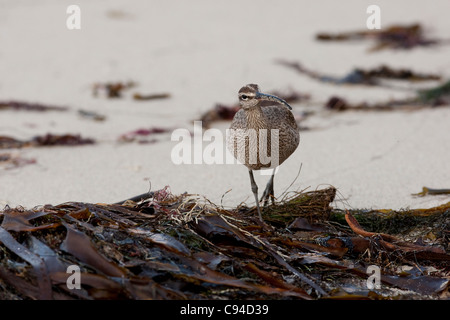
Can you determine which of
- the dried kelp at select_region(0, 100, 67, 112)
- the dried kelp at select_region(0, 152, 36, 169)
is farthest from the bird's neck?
the dried kelp at select_region(0, 100, 67, 112)

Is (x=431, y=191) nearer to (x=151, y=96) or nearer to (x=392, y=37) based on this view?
(x=151, y=96)

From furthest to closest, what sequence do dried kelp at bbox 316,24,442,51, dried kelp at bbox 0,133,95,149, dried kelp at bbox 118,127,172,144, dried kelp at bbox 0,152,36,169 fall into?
dried kelp at bbox 316,24,442,51 → dried kelp at bbox 118,127,172,144 → dried kelp at bbox 0,133,95,149 → dried kelp at bbox 0,152,36,169

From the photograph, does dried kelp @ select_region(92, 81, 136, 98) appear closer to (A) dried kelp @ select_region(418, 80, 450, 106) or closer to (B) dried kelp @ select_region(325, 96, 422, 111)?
(B) dried kelp @ select_region(325, 96, 422, 111)

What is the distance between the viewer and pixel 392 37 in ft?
27.2

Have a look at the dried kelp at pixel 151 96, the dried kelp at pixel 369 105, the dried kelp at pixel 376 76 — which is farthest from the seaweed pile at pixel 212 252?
the dried kelp at pixel 376 76

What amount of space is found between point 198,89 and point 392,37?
Answer: 3.06 metres

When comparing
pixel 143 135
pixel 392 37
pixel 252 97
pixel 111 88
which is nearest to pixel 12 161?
pixel 143 135

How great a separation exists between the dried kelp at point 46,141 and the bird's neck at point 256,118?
192cm

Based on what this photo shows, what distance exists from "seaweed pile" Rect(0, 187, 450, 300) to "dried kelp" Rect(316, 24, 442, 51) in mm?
4968

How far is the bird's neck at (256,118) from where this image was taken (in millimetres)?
3936

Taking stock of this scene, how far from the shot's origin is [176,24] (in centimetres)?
909

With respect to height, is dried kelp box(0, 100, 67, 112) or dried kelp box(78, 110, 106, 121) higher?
dried kelp box(0, 100, 67, 112)

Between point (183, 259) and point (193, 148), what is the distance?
2490mm

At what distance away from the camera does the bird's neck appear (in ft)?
12.9
